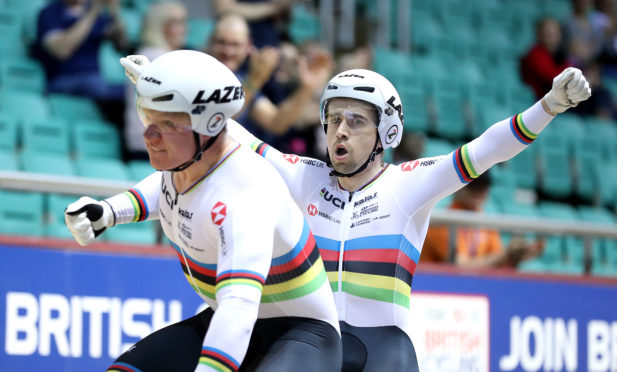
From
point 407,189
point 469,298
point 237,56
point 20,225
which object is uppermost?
point 237,56

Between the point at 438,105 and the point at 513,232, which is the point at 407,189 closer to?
the point at 513,232

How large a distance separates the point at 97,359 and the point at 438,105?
7955 millimetres

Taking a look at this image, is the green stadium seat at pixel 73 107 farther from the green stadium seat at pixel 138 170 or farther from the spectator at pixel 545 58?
the spectator at pixel 545 58

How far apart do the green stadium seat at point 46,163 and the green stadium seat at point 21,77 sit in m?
1.25

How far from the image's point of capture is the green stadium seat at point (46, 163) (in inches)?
327

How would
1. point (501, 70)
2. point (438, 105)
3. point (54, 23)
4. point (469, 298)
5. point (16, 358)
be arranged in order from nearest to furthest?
point (16, 358)
point (469, 298)
point (54, 23)
point (438, 105)
point (501, 70)

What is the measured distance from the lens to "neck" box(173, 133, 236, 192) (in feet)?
13.4

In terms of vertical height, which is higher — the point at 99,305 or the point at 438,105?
the point at 438,105

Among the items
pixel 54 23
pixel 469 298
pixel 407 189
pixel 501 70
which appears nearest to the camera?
pixel 407 189

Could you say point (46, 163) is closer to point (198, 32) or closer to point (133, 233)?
point (133, 233)

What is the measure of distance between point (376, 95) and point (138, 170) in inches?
154

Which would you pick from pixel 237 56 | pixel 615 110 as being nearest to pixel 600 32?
pixel 615 110

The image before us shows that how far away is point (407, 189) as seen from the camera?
5.24 meters

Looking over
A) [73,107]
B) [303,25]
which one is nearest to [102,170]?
[73,107]
